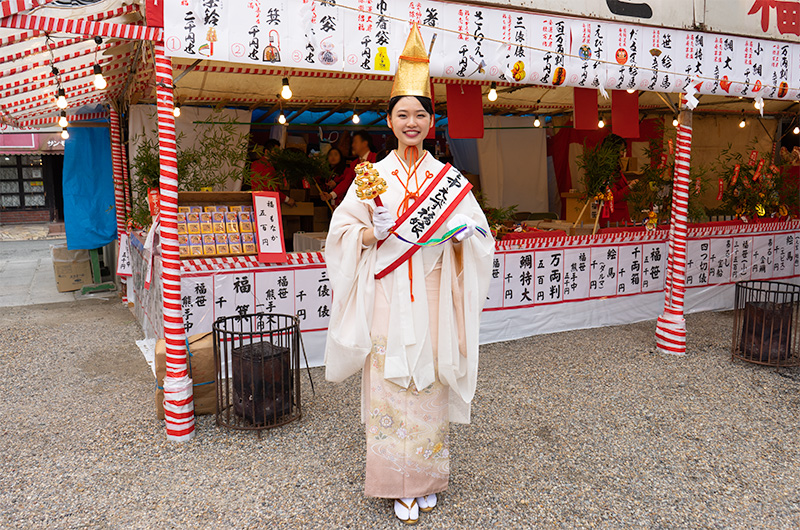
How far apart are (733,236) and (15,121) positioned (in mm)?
9974

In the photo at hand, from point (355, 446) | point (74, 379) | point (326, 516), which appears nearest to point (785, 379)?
point (355, 446)

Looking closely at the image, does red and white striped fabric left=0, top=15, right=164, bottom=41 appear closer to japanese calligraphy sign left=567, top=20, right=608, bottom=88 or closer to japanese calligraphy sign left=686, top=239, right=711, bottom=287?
japanese calligraphy sign left=567, top=20, right=608, bottom=88

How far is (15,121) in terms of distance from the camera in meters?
8.24

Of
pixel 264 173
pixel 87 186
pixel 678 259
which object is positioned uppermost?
pixel 264 173

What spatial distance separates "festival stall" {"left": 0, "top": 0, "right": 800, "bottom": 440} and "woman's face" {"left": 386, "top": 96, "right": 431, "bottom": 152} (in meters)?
1.44

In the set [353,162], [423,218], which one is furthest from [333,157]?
[423,218]

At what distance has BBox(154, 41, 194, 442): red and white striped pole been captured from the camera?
3.72 metres

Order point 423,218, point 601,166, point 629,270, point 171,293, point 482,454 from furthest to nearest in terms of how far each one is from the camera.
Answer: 1. point 629,270
2. point 601,166
3. point 171,293
4. point 482,454
5. point 423,218

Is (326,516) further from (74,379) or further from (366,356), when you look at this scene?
(74,379)

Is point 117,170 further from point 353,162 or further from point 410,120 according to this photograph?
point 410,120

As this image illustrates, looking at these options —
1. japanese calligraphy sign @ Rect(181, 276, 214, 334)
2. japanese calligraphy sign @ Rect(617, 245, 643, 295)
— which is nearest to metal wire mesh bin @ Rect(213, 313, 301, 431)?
japanese calligraphy sign @ Rect(181, 276, 214, 334)

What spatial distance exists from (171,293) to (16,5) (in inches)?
73.5

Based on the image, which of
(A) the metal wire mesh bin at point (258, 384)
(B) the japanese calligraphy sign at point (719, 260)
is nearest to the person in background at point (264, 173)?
(A) the metal wire mesh bin at point (258, 384)

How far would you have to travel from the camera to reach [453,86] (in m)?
5.62
